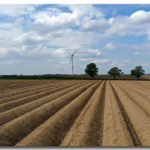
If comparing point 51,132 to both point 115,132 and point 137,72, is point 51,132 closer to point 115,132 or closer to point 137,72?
point 115,132

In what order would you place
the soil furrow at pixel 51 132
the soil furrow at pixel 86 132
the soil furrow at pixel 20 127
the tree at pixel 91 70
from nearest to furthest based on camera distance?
1. the soil furrow at pixel 51 132
2. the soil furrow at pixel 86 132
3. the soil furrow at pixel 20 127
4. the tree at pixel 91 70

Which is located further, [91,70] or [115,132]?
[91,70]

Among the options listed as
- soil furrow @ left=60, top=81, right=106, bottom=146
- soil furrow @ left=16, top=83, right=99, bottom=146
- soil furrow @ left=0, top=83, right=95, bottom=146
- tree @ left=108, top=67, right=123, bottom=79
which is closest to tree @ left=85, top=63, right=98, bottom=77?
tree @ left=108, top=67, right=123, bottom=79

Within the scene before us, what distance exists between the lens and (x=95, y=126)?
7.70m

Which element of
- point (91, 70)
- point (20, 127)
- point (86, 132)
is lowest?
point (86, 132)

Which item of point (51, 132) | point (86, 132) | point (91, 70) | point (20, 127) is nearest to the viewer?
point (51, 132)

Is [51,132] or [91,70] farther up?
[91,70]

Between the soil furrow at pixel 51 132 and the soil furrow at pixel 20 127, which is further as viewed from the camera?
the soil furrow at pixel 20 127

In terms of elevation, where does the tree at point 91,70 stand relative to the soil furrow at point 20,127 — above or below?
above

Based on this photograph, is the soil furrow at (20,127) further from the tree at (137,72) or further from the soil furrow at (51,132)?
the tree at (137,72)

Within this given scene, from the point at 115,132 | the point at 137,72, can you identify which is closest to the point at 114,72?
the point at 137,72

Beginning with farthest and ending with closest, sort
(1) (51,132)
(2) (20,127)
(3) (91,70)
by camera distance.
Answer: (3) (91,70) < (2) (20,127) < (1) (51,132)

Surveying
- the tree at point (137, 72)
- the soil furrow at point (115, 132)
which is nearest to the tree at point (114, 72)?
the tree at point (137, 72)

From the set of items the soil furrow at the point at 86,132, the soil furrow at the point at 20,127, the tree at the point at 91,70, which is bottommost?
the soil furrow at the point at 86,132
